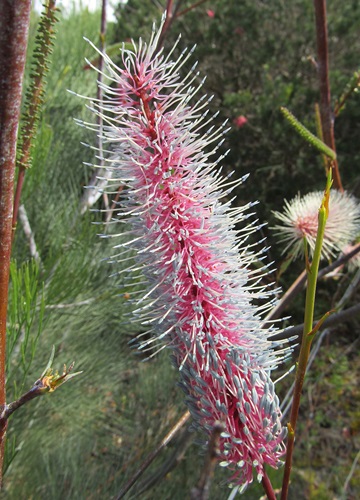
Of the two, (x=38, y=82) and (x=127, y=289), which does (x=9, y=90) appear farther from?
(x=127, y=289)

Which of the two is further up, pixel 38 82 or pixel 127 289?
pixel 38 82

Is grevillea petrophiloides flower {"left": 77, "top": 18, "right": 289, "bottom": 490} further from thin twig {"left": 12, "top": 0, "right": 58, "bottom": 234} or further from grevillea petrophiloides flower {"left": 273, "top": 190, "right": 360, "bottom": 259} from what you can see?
grevillea petrophiloides flower {"left": 273, "top": 190, "right": 360, "bottom": 259}

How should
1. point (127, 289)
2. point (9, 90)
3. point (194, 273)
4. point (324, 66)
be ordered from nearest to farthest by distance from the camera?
point (9, 90), point (194, 273), point (324, 66), point (127, 289)

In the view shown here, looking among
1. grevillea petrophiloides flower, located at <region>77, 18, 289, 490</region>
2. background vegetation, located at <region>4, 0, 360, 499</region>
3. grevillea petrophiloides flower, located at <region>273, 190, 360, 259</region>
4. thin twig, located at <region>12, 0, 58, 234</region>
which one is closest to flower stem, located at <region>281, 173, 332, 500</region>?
grevillea petrophiloides flower, located at <region>77, 18, 289, 490</region>

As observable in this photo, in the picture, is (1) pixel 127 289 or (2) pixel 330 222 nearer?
(2) pixel 330 222

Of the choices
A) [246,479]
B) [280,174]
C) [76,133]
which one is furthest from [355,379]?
[246,479]

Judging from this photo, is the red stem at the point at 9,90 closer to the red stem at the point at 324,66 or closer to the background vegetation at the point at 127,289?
the background vegetation at the point at 127,289

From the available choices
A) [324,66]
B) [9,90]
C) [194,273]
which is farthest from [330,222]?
[9,90]

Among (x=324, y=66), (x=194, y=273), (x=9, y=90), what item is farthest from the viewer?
(x=324, y=66)

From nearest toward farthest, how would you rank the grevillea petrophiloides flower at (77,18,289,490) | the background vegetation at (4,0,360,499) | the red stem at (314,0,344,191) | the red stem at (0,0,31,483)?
1. the red stem at (0,0,31,483)
2. the grevillea petrophiloides flower at (77,18,289,490)
3. the red stem at (314,0,344,191)
4. the background vegetation at (4,0,360,499)
